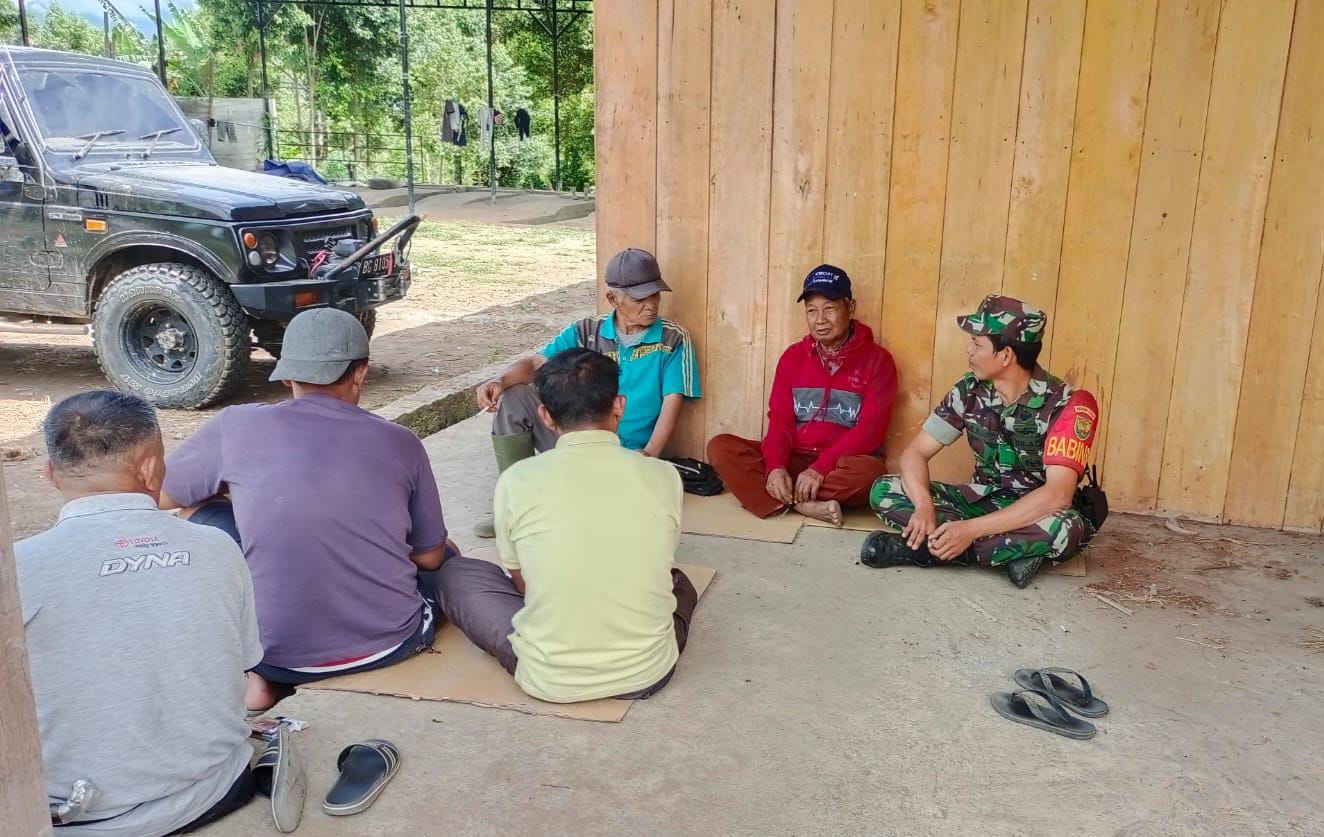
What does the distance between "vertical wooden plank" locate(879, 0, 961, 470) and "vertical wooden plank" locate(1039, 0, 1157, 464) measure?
50 centimetres

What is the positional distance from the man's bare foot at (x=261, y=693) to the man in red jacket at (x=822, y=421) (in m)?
2.08

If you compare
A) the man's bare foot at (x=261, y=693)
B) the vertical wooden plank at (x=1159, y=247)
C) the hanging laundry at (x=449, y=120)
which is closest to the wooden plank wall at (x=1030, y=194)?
the vertical wooden plank at (x=1159, y=247)

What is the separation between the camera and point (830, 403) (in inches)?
173

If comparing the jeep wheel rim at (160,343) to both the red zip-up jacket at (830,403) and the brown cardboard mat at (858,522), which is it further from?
the brown cardboard mat at (858,522)

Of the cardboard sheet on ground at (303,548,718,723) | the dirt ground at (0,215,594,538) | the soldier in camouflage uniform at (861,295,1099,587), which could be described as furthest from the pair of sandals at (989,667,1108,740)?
the dirt ground at (0,215,594,538)

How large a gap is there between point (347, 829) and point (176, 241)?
5.09 m

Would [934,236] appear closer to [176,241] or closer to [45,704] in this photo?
[45,704]

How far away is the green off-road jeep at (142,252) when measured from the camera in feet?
20.8

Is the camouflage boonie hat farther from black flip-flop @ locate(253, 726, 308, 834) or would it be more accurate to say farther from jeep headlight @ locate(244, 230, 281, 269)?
jeep headlight @ locate(244, 230, 281, 269)

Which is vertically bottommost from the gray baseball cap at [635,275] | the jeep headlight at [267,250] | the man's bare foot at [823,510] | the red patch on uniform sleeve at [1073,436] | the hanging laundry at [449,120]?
the man's bare foot at [823,510]

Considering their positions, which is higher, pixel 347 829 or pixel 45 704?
pixel 45 704

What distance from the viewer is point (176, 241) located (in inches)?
250

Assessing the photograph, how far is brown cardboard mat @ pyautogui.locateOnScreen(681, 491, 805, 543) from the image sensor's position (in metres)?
4.12

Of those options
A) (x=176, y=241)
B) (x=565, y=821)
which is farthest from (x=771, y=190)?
(x=176, y=241)
